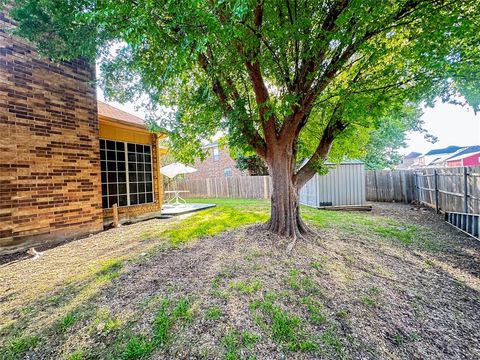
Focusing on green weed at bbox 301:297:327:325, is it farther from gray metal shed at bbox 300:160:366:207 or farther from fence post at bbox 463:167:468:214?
gray metal shed at bbox 300:160:366:207

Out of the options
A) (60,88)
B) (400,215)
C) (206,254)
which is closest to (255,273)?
(206,254)

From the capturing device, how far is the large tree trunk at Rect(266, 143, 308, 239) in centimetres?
539

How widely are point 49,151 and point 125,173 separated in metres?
2.59

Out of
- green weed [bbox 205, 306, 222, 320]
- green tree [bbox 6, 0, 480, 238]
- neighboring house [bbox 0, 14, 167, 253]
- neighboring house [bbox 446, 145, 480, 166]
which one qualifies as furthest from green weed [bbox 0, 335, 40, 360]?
neighboring house [bbox 446, 145, 480, 166]

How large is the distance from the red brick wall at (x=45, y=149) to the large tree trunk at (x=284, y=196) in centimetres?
488

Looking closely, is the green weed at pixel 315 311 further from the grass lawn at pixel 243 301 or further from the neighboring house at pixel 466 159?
the neighboring house at pixel 466 159

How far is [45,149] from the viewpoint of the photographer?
17.9ft

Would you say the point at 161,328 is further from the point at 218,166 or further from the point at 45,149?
the point at 218,166

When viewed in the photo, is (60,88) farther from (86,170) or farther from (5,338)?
(5,338)

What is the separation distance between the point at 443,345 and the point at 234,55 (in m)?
5.05

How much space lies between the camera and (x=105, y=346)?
224 cm

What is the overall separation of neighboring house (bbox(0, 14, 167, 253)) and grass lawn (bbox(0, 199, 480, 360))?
0.97 metres

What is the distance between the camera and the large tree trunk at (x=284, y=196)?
539 cm

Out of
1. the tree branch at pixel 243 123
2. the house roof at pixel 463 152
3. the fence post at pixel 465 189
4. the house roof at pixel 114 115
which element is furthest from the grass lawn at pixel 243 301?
the house roof at pixel 463 152
